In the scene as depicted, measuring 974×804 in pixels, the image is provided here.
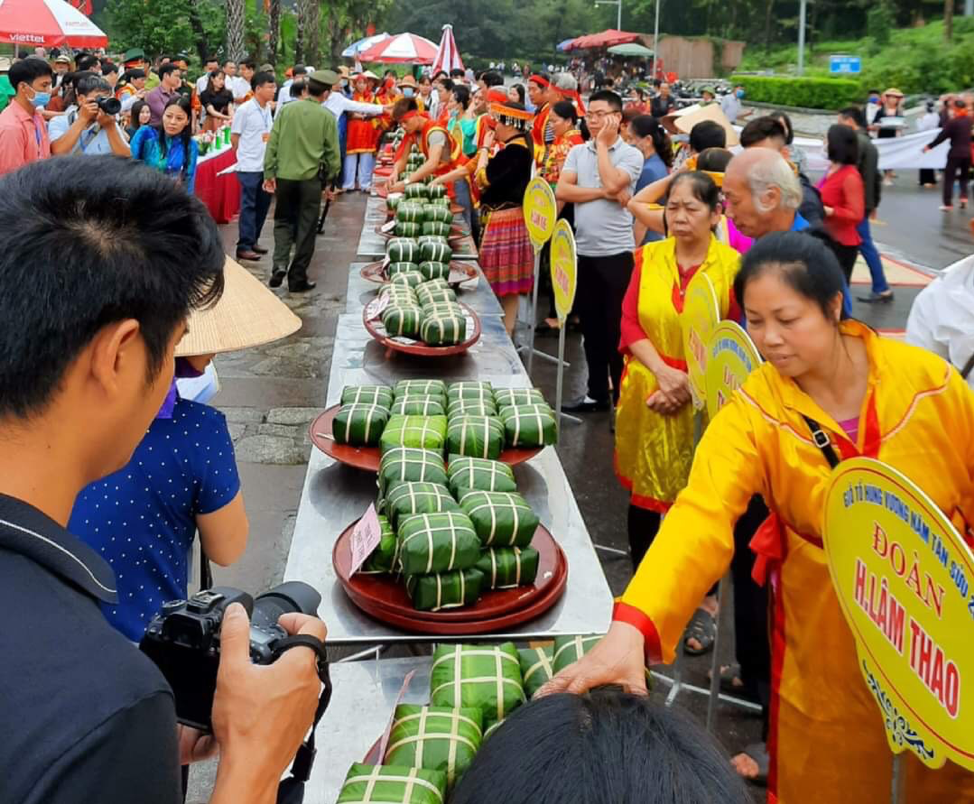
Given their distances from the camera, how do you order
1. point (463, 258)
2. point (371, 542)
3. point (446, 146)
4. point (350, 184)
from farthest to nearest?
point (350, 184)
point (446, 146)
point (463, 258)
point (371, 542)

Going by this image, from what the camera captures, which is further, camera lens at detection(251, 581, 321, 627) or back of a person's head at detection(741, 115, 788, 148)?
back of a person's head at detection(741, 115, 788, 148)

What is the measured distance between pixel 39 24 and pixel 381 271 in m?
7.29

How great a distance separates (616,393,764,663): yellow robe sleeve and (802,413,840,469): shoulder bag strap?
115mm

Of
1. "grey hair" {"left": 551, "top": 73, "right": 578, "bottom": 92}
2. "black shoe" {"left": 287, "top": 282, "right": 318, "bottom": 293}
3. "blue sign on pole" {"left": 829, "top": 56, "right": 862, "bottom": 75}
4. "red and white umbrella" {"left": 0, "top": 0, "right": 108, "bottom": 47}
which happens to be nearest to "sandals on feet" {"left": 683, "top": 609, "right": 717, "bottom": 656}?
"grey hair" {"left": 551, "top": 73, "right": 578, "bottom": 92}

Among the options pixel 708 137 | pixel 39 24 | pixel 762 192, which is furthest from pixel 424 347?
pixel 39 24

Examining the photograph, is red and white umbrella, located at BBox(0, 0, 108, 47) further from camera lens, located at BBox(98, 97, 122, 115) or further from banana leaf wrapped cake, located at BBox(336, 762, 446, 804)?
banana leaf wrapped cake, located at BBox(336, 762, 446, 804)

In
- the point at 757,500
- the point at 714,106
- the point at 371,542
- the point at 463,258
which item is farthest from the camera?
the point at 714,106

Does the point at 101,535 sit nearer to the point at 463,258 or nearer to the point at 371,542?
the point at 371,542

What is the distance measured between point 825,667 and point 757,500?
109 centimetres

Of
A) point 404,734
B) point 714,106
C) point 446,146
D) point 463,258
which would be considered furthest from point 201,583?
point 714,106

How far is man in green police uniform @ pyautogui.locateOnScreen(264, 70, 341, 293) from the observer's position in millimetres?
8281

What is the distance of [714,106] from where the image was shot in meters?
8.62

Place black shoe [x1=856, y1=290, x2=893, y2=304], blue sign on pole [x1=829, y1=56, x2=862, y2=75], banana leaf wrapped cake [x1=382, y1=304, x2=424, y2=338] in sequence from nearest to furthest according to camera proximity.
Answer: banana leaf wrapped cake [x1=382, y1=304, x2=424, y2=338] → black shoe [x1=856, y1=290, x2=893, y2=304] → blue sign on pole [x1=829, y1=56, x2=862, y2=75]

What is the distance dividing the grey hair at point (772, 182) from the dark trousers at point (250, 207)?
6969 mm
